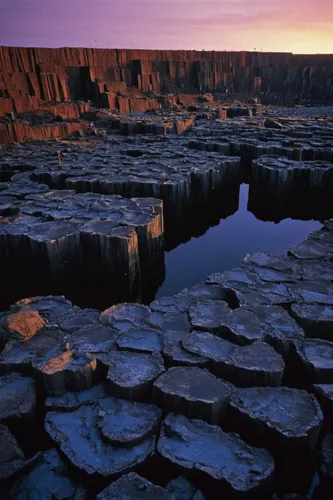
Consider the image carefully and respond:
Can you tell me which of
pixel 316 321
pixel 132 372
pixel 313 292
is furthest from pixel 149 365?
pixel 313 292

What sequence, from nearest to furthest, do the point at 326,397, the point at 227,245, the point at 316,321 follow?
the point at 326,397
the point at 316,321
the point at 227,245

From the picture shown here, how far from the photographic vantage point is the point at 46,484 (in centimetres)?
180

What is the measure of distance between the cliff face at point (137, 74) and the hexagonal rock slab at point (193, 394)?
14.3 meters

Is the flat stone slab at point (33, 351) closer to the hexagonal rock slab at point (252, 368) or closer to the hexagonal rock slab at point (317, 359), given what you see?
the hexagonal rock slab at point (252, 368)

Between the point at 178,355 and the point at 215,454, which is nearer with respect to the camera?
the point at 215,454

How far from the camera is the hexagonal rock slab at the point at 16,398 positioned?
209cm

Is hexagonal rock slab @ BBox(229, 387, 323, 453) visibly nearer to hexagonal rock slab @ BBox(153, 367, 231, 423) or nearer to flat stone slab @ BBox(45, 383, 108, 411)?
hexagonal rock slab @ BBox(153, 367, 231, 423)

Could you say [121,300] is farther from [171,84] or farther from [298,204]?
[171,84]

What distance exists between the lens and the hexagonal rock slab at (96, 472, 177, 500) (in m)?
1.63

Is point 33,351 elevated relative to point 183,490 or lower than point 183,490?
elevated

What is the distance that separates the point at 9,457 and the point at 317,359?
74.9 inches

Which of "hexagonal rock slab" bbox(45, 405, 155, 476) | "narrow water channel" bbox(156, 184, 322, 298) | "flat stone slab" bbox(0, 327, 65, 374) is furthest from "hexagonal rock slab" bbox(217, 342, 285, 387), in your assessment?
"narrow water channel" bbox(156, 184, 322, 298)

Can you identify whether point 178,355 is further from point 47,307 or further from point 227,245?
point 227,245

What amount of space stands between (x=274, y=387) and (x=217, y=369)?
36 cm
